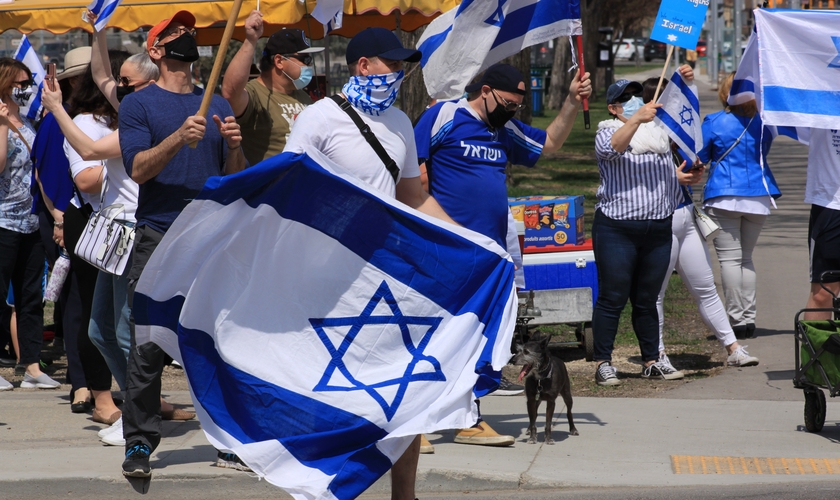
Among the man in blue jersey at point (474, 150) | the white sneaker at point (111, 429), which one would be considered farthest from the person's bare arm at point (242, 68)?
the white sneaker at point (111, 429)

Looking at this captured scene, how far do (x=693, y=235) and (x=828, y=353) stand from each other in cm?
226

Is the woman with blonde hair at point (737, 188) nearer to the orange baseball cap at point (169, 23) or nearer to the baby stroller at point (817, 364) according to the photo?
the baby stroller at point (817, 364)

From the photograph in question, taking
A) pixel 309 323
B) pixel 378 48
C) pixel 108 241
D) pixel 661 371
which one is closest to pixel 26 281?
pixel 108 241

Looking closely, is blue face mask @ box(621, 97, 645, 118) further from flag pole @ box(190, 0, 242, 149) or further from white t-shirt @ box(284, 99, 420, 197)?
flag pole @ box(190, 0, 242, 149)

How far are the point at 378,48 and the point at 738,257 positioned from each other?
5194mm

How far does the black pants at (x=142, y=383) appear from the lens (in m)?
4.97

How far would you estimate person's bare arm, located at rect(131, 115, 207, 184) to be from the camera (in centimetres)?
458

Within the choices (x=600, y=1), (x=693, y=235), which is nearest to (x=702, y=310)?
(x=693, y=235)

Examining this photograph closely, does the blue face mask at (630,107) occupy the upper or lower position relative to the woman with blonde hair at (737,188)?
upper

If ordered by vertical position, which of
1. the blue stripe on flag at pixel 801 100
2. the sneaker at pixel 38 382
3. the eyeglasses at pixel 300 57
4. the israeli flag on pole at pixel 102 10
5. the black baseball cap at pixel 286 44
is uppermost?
the israeli flag on pole at pixel 102 10

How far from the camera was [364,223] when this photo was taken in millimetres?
4508

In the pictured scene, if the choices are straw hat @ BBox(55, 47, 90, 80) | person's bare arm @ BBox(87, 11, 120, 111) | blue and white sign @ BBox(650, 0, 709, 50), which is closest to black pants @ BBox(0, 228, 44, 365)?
straw hat @ BBox(55, 47, 90, 80)

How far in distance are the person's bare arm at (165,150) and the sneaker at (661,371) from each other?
14.1 ft

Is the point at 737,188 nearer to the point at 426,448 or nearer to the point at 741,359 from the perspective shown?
the point at 741,359
